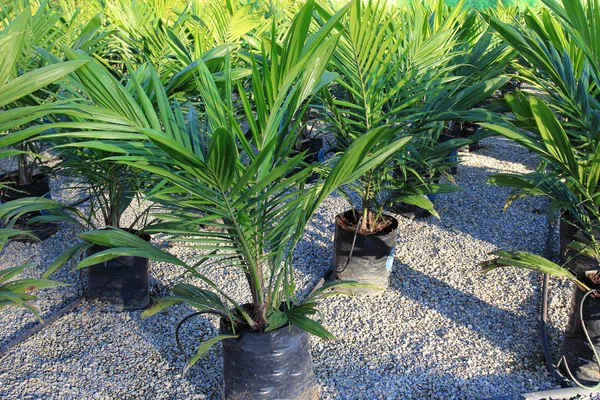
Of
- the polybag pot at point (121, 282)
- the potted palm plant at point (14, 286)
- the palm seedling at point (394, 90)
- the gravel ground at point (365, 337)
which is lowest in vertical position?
the gravel ground at point (365, 337)

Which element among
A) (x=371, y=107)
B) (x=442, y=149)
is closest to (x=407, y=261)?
(x=442, y=149)

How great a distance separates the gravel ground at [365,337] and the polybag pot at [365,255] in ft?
0.30

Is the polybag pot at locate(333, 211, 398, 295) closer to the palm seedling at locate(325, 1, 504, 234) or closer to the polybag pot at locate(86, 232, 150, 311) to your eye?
the palm seedling at locate(325, 1, 504, 234)

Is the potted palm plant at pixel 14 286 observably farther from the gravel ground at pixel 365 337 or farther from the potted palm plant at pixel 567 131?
the potted palm plant at pixel 567 131

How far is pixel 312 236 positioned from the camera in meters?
2.80

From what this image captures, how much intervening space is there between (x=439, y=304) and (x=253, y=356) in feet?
3.29

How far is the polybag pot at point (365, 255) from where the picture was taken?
86.5 inches

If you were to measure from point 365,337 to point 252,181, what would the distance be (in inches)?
36.9

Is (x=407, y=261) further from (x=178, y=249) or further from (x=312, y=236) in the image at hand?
(x=178, y=249)

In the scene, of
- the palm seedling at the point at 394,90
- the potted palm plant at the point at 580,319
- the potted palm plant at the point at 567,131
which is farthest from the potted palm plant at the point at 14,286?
the potted palm plant at the point at 580,319

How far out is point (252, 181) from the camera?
1.34 meters

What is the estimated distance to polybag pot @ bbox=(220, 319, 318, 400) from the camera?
58.5 inches

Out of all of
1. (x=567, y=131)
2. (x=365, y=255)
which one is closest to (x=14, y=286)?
(x=365, y=255)

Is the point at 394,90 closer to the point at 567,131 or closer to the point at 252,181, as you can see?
the point at 567,131
